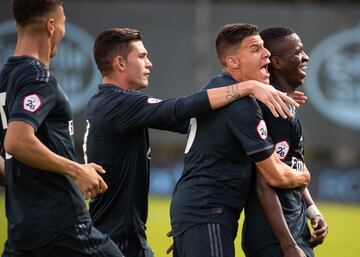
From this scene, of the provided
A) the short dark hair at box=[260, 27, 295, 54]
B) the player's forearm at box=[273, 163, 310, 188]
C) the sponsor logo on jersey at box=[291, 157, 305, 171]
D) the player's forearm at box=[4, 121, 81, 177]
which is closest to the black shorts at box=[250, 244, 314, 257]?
the player's forearm at box=[273, 163, 310, 188]

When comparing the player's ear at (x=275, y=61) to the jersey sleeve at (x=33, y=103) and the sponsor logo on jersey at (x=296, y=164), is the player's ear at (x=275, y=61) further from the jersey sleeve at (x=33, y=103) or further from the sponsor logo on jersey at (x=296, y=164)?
the jersey sleeve at (x=33, y=103)

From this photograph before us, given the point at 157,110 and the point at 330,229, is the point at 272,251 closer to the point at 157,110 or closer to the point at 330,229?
the point at 157,110

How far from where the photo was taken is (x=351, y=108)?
65.4 feet

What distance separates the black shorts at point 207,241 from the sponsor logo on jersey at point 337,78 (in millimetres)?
14087

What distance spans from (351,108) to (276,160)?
557 inches

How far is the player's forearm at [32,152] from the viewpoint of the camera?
529cm

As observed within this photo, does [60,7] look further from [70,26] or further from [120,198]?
[70,26]

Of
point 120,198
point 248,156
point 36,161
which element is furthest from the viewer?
point 120,198

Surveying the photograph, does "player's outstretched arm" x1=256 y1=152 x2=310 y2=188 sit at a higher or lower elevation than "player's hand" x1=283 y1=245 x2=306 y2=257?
higher

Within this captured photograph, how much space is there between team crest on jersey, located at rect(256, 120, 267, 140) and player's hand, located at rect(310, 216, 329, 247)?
35.3 inches

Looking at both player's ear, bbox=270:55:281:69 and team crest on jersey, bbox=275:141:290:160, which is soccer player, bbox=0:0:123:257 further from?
player's ear, bbox=270:55:281:69

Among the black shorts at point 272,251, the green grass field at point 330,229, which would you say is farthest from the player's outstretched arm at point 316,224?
the green grass field at point 330,229

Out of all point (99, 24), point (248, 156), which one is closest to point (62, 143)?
point (248, 156)

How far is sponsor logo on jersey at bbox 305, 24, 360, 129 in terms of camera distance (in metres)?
19.8
